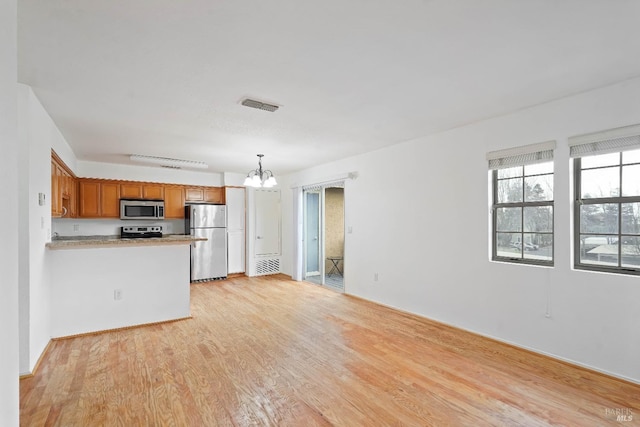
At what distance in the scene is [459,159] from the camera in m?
3.78

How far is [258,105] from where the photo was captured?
3.00m

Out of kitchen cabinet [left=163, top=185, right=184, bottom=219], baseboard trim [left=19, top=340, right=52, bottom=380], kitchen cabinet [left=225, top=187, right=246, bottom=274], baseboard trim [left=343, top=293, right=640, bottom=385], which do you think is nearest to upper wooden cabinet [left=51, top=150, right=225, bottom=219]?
kitchen cabinet [left=163, top=185, right=184, bottom=219]

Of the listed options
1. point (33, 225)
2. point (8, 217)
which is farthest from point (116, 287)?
point (8, 217)

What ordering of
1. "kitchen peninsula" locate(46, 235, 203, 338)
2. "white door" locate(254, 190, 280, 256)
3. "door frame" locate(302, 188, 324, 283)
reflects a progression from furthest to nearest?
"white door" locate(254, 190, 280, 256), "door frame" locate(302, 188, 324, 283), "kitchen peninsula" locate(46, 235, 203, 338)

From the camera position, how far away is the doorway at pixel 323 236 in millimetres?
6441

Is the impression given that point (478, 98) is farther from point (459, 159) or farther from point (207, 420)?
point (207, 420)

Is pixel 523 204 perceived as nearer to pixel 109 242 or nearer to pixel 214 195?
pixel 109 242

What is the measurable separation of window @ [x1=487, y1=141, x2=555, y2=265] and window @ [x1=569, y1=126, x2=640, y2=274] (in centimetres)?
23

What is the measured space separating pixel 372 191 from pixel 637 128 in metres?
3.05

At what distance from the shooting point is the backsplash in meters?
5.75

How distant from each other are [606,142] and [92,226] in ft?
25.4

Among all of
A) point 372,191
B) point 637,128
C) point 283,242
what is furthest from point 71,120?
point 637,128

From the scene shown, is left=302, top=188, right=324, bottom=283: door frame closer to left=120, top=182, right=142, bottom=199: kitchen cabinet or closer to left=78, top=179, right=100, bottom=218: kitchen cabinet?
left=120, top=182, right=142, bottom=199: kitchen cabinet

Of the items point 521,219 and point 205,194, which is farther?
point 205,194
